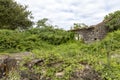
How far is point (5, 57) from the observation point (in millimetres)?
11383

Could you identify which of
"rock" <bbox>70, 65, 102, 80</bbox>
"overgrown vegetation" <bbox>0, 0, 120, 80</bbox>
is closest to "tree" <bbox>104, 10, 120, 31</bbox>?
"overgrown vegetation" <bbox>0, 0, 120, 80</bbox>

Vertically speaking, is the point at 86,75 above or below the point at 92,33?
below

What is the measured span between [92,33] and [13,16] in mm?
7583

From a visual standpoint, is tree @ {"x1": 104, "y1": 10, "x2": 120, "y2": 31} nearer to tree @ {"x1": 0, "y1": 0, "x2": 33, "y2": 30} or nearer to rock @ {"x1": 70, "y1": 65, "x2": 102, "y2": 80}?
tree @ {"x1": 0, "y1": 0, "x2": 33, "y2": 30}

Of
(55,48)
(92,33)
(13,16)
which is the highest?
(13,16)

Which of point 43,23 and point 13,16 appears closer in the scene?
point 43,23

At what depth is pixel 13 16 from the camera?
78.7 feet

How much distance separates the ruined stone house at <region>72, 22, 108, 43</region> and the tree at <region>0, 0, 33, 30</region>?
581 cm

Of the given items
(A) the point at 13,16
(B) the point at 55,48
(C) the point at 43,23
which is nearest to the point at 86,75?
(B) the point at 55,48

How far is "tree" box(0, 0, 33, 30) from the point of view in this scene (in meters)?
23.4

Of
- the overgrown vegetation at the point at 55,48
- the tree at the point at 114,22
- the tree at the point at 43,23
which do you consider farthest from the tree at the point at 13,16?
the tree at the point at 114,22

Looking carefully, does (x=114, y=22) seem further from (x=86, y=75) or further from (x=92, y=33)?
(x=86, y=75)

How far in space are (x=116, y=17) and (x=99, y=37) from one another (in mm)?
2456

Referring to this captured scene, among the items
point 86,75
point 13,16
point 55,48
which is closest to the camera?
point 86,75
